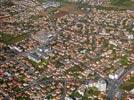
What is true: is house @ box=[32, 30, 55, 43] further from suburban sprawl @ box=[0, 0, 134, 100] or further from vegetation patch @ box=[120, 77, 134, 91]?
vegetation patch @ box=[120, 77, 134, 91]

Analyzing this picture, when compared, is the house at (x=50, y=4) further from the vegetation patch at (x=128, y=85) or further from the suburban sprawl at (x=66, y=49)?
the vegetation patch at (x=128, y=85)

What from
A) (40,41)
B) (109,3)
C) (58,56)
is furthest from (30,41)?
(109,3)

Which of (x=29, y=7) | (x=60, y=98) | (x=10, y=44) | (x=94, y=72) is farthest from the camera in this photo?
(x=29, y=7)

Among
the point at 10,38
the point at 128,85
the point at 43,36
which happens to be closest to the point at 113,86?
the point at 128,85

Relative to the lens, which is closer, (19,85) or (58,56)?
(19,85)

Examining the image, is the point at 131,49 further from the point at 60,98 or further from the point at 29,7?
the point at 29,7

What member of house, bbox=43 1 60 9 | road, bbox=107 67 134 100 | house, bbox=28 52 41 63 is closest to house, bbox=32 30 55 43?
house, bbox=28 52 41 63

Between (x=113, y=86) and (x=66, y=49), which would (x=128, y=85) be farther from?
(x=66, y=49)

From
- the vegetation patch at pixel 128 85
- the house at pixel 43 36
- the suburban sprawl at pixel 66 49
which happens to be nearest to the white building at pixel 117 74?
the suburban sprawl at pixel 66 49
